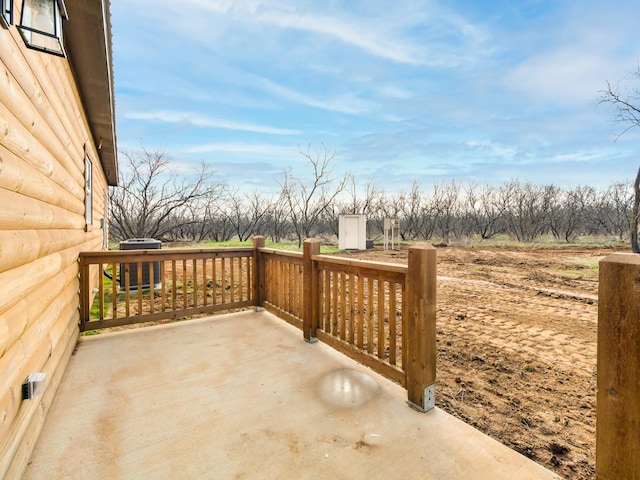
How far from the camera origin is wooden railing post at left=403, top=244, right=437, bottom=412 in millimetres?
1902

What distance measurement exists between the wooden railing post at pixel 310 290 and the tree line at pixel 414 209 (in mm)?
13271

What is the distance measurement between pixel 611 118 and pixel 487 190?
34.3ft

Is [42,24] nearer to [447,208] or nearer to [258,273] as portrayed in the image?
[258,273]

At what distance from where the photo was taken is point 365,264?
94.0 inches

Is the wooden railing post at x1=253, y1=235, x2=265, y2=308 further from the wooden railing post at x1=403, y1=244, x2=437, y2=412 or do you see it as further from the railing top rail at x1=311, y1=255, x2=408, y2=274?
the wooden railing post at x1=403, y1=244, x2=437, y2=412

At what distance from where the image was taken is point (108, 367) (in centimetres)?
258

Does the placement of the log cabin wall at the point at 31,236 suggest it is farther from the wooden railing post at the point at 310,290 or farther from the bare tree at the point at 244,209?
the bare tree at the point at 244,209

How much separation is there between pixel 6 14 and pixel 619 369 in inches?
101

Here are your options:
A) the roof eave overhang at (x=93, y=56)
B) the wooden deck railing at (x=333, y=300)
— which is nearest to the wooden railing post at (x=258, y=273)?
the wooden deck railing at (x=333, y=300)

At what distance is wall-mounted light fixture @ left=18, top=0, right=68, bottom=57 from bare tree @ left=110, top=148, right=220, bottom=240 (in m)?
11.5

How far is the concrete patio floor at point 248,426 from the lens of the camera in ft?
4.82

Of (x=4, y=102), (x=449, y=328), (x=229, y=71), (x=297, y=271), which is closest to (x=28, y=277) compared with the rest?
(x=4, y=102)

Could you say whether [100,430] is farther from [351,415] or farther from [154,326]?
[154,326]

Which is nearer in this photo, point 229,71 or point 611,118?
point 229,71
